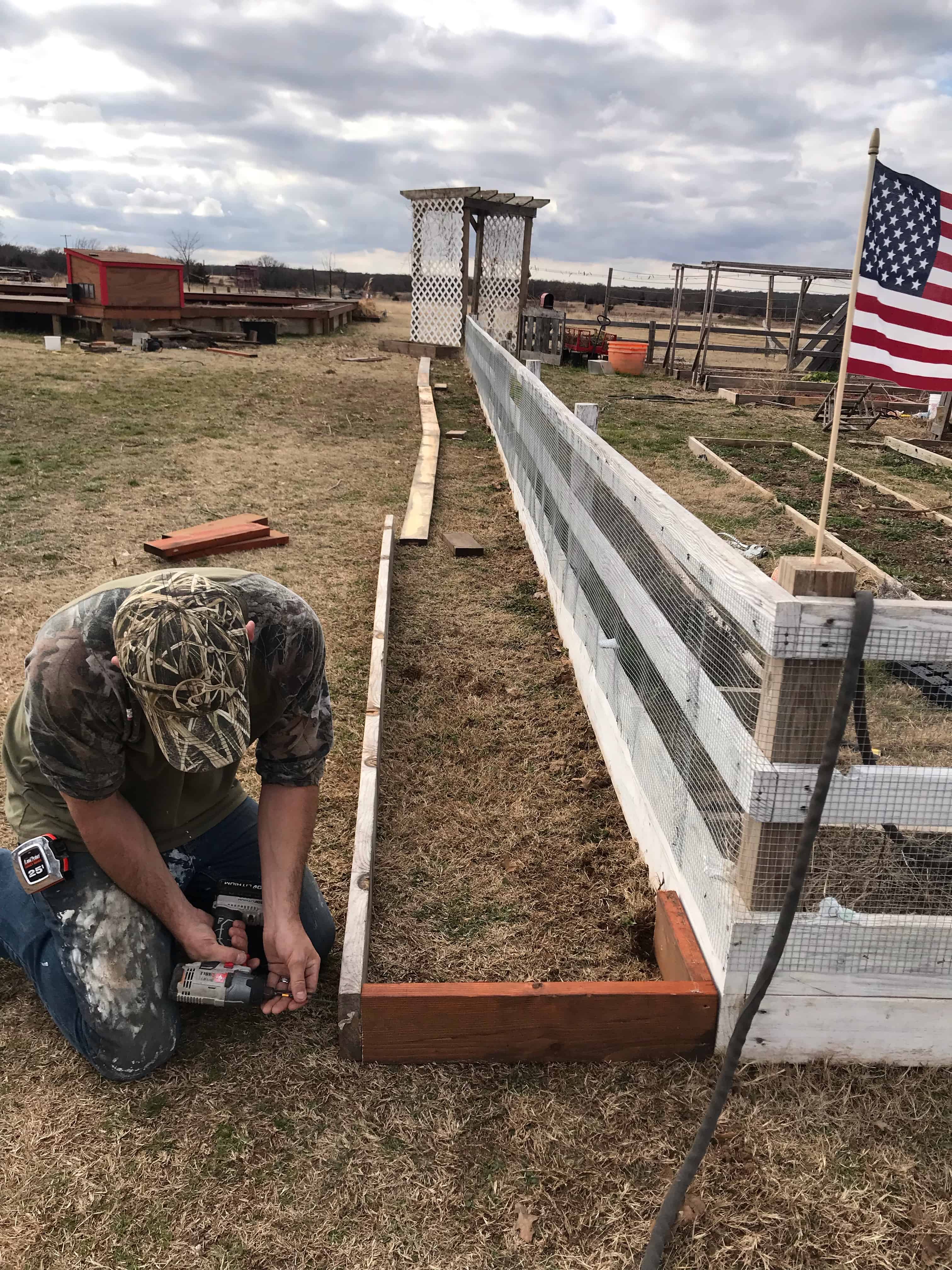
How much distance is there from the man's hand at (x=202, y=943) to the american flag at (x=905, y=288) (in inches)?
90.4

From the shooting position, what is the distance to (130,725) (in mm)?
2303

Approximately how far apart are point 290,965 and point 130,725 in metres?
0.81

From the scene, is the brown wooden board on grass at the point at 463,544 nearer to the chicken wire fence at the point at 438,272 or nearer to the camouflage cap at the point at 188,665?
the camouflage cap at the point at 188,665

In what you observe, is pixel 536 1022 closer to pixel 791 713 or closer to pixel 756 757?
pixel 756 757

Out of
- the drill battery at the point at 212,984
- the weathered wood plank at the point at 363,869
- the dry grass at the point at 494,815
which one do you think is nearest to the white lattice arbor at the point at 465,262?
the dry grass at the point at 494,815

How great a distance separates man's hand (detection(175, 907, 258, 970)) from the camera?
2578mm

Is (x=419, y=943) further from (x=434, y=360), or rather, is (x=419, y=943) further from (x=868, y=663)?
(x=434, y=360)

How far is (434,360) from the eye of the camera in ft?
71.4

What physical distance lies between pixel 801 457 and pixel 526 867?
9.24 meters

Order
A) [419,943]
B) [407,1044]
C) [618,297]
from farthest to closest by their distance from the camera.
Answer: [618,297] → [419,943] → [407,1044]

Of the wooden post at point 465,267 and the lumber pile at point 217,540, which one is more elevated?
the wooden post at point 465,267

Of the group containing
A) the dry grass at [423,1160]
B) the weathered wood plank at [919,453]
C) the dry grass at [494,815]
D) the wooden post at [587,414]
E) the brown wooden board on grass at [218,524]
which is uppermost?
the wooden post at [587,414]

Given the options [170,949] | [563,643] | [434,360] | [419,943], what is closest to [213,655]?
[170,949]

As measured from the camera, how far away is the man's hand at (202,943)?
8.46ft
